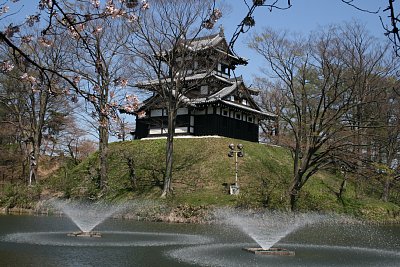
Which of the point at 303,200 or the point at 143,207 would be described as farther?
the point at 303,200

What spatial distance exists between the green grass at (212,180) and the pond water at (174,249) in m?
8.11

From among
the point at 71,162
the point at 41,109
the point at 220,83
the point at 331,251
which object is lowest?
the point at 331,251

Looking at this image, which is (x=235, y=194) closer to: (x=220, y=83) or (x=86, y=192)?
A: (x=86, y=192)

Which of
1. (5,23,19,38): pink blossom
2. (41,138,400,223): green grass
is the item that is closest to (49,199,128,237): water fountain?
(41,138,400,223): green grass

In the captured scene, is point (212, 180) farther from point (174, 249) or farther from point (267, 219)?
point (174, 249)

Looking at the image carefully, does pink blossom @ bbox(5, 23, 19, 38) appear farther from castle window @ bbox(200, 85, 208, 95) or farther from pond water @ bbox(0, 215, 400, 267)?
castle window @ bbox(200, 85, 208, 95)

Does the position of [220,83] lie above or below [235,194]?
above

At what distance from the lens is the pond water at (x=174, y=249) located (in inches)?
409

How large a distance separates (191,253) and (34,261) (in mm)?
3892

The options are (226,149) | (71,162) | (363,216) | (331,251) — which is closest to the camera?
(331,251)

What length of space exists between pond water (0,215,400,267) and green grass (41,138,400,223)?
811cm

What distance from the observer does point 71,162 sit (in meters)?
45.3

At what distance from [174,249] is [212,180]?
17.2 m

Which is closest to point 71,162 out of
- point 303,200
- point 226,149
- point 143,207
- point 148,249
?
point 226,149
